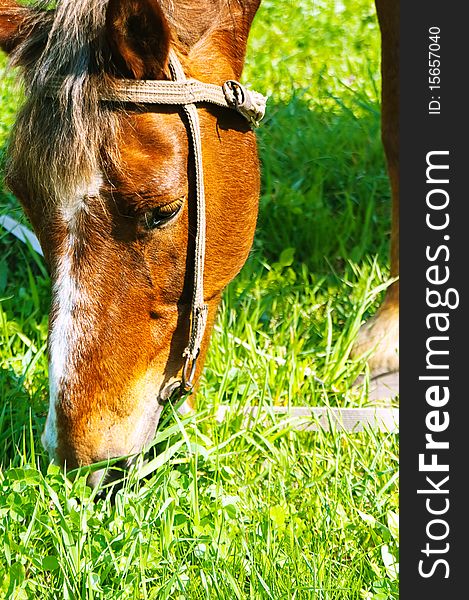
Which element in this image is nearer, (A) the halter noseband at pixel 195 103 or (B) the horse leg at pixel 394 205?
(A) the halter noseband at pixel 195 103

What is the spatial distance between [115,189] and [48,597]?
3.28ft

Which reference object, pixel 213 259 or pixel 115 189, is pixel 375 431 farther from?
pixel 115 189

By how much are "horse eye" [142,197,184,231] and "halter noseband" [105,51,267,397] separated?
0.24ft

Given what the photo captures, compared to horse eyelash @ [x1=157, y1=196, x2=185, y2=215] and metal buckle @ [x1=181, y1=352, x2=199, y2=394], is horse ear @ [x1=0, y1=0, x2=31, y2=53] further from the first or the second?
metal buckle @ [x1=181, y1=352, x2=199, y2=394]

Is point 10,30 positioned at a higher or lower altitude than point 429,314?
higher

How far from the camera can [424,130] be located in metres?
2.66

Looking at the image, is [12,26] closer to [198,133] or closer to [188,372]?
[198,133]

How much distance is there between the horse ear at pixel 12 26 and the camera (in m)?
2.35

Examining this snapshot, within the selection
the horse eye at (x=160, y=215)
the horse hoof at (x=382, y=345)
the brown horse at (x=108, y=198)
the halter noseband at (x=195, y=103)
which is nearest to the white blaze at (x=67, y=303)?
the brown horse at (x=108, y=198)

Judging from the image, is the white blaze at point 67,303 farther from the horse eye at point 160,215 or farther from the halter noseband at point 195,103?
the halter noseband at point 195,103

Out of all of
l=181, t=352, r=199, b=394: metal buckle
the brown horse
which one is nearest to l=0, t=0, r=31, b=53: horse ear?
the brown horse

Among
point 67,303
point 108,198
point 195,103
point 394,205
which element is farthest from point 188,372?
point 394,205

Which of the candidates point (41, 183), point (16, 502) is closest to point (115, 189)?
point (41, 183)

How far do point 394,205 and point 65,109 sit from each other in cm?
179
